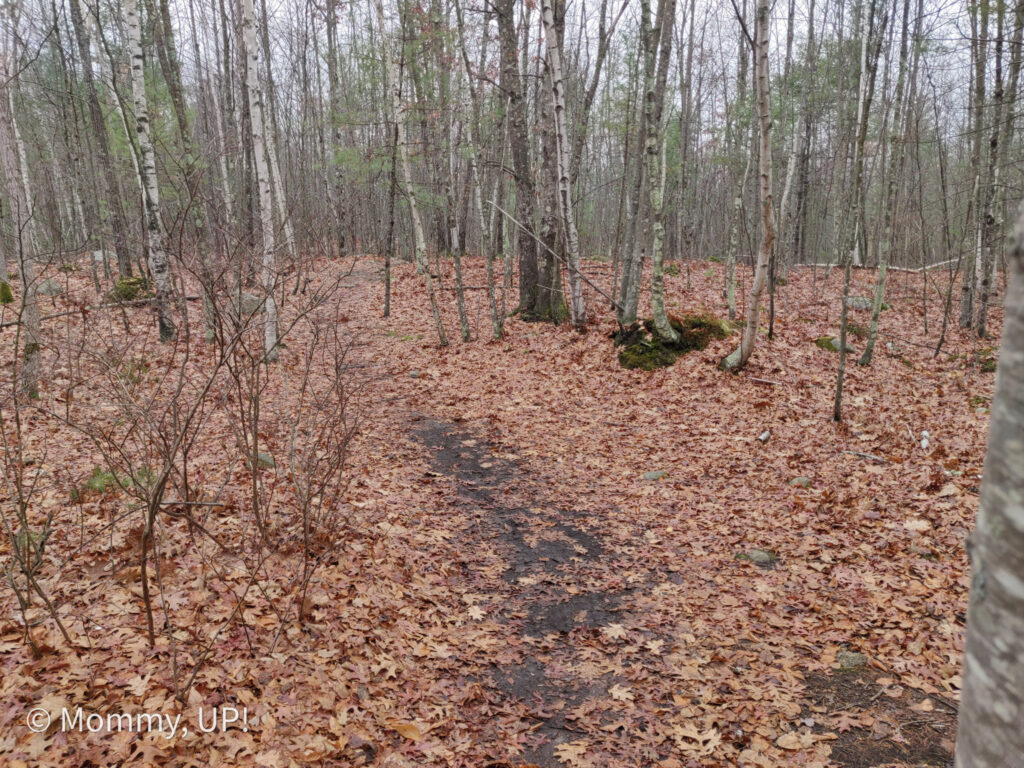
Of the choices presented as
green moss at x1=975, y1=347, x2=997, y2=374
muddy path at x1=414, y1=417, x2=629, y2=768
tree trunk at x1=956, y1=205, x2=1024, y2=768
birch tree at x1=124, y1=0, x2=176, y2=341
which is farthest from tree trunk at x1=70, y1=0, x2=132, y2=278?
green moss at x1=975, y1=347, x2=997, y2=374

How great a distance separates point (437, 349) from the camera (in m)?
12.8

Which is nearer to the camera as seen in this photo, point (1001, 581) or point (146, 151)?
point (1001, 581)

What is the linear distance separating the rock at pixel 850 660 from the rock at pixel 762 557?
1183 mm

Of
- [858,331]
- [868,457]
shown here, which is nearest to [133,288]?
[868,457]

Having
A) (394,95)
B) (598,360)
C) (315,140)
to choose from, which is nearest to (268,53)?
(315,140)

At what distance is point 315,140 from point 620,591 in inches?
1093

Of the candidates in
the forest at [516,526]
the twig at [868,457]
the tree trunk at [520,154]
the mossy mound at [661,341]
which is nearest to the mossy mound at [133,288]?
the forest at [516,526]

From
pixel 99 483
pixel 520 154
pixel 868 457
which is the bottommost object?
pixel 868 457

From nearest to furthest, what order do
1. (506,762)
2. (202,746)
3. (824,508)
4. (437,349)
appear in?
(202,746) < (506,762) < (824,508) < (437,349)

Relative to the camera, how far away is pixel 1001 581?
2.89 ft

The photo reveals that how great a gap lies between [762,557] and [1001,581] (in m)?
4.67

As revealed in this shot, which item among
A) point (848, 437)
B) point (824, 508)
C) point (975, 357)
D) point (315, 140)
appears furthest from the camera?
point (315, 140)

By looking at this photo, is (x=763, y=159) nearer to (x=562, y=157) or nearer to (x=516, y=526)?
(x=562, y=157)

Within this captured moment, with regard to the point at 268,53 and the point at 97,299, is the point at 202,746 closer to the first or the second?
the point at 97,299
